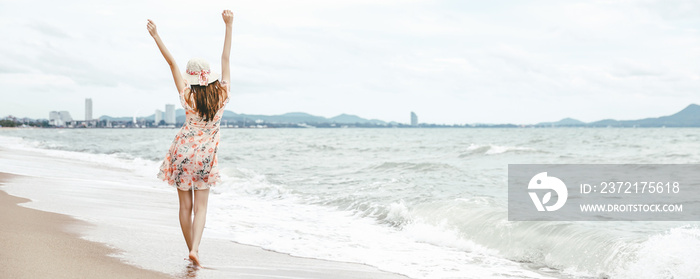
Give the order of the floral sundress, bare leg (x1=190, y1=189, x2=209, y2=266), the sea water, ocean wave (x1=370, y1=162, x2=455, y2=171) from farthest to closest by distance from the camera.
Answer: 1. ocean wave (x1=370, y1=162, x2=455, y2=171)
2. the sea water
3. bare leg (x1=190, y1=189, x2=209, y2=266)
4. the floral sundress

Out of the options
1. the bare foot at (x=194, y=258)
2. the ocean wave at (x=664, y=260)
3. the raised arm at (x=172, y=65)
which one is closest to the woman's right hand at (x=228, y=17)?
the raised arm at (x=172, y=65)

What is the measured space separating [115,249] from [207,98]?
1573mm

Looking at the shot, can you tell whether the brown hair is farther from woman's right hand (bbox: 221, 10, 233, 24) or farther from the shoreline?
the shoreline

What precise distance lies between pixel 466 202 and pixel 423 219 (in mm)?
1206

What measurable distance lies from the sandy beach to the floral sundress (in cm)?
69

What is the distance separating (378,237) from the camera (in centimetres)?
744

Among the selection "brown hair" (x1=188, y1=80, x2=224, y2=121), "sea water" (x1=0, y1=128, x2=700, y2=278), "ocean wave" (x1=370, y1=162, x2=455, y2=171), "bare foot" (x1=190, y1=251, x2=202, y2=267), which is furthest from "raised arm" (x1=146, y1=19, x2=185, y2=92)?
"ocean wave" (x1=370, y1=162, x2=455, y2=171)

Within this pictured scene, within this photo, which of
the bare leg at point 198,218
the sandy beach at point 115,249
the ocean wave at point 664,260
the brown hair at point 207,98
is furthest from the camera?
the ocean wave at point 664,260

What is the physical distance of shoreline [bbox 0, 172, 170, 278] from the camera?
3953 mm

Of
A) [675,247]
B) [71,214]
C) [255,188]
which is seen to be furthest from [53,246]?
[255,188]

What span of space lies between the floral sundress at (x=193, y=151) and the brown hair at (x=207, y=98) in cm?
5

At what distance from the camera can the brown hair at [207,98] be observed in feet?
14.9

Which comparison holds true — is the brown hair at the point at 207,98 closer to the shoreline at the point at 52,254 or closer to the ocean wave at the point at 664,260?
the shoreline at the point at 52,254

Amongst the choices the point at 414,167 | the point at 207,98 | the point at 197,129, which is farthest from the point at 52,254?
the point at 414,167
